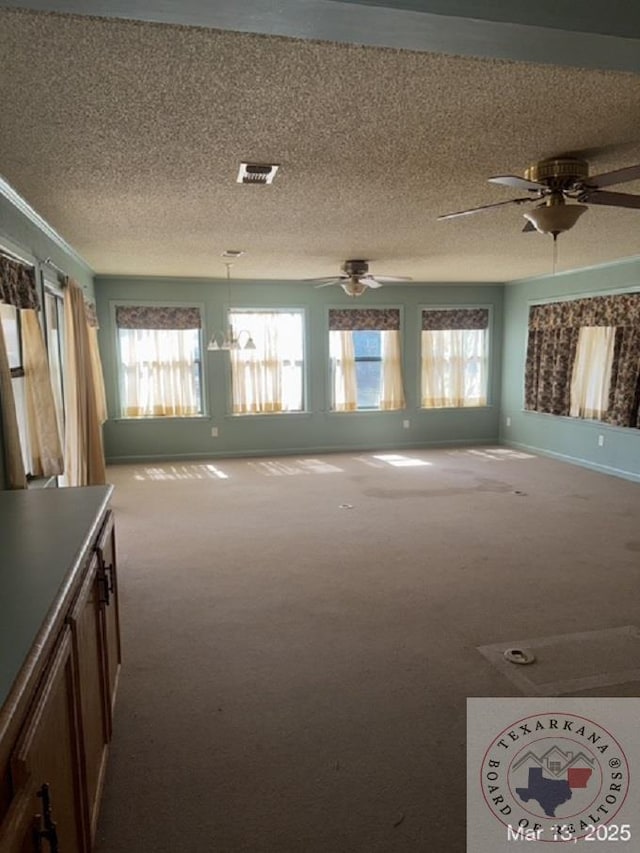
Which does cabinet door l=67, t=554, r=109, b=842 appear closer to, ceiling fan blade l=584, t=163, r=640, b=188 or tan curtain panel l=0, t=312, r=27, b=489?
tan curtain panel l=0, t=312, r=27, b=489

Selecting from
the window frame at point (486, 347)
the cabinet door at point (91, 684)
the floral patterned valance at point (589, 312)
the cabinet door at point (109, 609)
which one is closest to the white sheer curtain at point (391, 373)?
the window frame at point (486, 347)

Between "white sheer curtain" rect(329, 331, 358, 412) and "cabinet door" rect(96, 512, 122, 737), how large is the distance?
227 inches

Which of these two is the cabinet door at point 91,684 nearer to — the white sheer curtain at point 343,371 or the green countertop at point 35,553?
the green countertop at point 35,553

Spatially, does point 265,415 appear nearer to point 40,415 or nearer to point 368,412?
point 368,412

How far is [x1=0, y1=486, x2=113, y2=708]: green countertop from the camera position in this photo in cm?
113

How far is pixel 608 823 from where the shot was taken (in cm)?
170

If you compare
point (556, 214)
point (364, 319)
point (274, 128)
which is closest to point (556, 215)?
point (556, 214)

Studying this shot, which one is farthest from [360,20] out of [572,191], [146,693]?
[146,693]

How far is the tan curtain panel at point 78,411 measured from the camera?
4516 mm

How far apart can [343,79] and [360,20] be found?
60 centimetres

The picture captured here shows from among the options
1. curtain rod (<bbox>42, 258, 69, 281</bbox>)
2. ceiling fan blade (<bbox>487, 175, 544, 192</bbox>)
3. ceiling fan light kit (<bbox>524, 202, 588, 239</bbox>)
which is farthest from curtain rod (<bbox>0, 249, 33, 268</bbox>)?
ceiling fan light kit (<bbox>524, 202, 588, 239</bbox>)

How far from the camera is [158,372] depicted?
728cm

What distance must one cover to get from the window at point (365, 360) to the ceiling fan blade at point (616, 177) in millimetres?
5301

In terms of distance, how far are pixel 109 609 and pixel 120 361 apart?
553 cm
